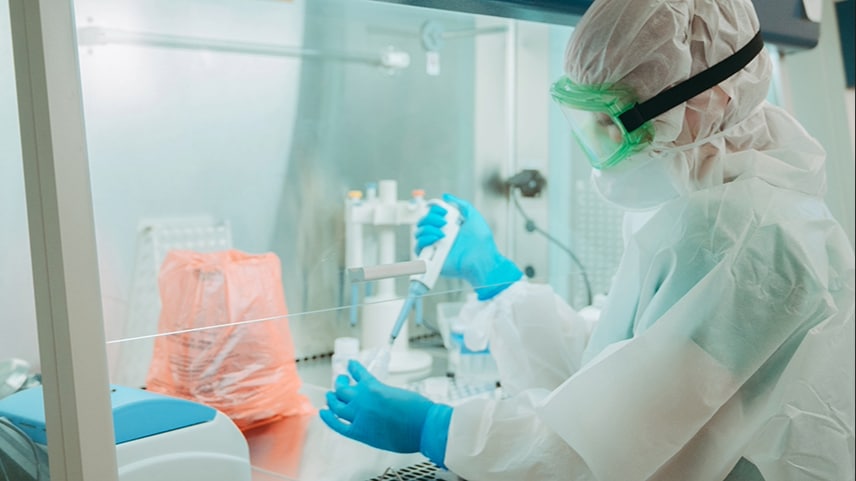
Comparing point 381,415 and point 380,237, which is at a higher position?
point 380,237

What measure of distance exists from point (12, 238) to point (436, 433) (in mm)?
601

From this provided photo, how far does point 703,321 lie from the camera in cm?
98

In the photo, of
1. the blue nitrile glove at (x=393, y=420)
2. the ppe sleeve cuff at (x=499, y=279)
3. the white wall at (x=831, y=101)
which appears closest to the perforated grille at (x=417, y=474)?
the blue nitrile glove at (x=393, y=420)

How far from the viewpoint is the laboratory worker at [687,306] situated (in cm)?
96

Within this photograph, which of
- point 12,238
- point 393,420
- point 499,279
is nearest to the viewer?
point 12,238

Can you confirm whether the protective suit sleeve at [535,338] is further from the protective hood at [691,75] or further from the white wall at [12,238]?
the white wall at [12,238]

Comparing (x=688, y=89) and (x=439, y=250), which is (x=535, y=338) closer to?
(x=439, y=250)

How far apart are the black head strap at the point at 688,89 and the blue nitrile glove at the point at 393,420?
49 centimetres

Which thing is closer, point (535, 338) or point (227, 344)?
point (227, 344)

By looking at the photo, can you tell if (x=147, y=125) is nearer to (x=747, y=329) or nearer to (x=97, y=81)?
(x=97, y=81)

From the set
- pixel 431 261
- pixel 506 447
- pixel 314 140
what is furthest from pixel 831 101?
pixel 506 447

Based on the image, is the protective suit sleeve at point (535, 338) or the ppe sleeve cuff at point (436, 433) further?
the protective suit sleeve at point (535, 338)

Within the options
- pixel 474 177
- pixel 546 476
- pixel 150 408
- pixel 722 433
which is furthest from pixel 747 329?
pixel 474 177

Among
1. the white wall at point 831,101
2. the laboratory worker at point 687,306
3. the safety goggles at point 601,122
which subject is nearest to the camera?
the laboratory worker at point 687,306
